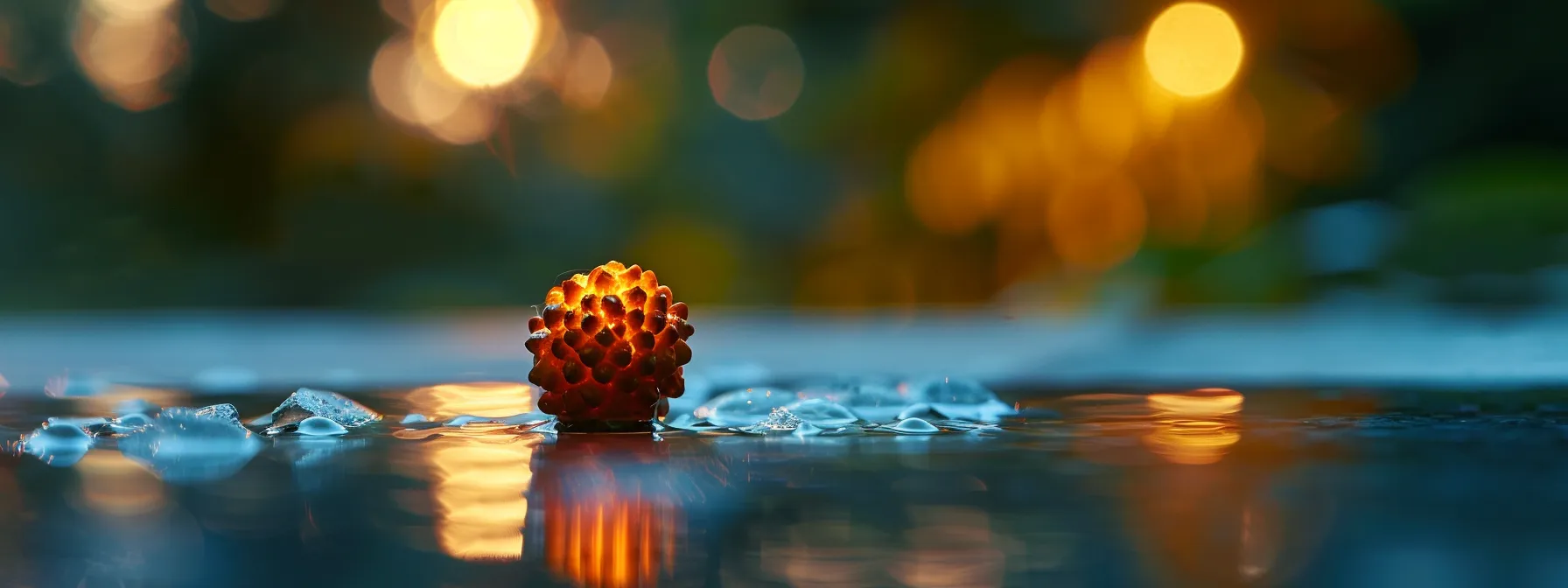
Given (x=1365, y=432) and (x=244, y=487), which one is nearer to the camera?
(x=244, y=487)

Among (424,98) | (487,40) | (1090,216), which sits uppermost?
(487,40)

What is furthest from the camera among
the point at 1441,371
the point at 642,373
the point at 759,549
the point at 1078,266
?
the point at 1078,266

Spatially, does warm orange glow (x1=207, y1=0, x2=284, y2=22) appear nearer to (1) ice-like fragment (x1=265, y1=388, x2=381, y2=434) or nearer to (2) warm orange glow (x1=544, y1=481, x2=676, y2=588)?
(1) ice-like fragment (x1=265, y1=388, x2=381, y2=434)

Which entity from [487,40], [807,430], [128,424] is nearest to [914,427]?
[807,430]

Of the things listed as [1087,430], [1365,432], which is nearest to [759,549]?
[1087,430]

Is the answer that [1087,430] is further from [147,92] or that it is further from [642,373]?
[147,92]

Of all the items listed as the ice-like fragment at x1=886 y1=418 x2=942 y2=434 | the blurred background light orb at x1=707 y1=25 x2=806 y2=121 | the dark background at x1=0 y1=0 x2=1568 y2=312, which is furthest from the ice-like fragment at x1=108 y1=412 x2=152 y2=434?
the blurred background light orb at x1=707 y1=25 x2=806 y2=121

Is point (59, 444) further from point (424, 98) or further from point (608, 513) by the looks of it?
point (424, 98)
